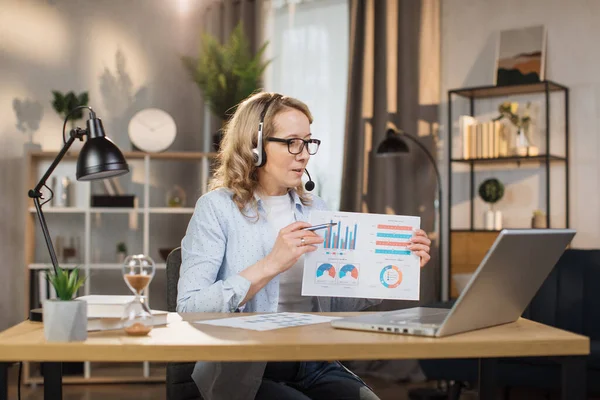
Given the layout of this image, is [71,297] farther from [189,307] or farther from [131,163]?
[131,163]

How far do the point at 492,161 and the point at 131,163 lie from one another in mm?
2695

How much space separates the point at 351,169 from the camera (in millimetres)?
5426

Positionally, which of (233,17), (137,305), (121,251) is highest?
(233,17)

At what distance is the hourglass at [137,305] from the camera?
4.99 feet

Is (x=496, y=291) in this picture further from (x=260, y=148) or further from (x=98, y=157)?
(x=98, y=157)

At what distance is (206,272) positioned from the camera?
210 cm

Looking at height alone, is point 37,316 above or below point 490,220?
below

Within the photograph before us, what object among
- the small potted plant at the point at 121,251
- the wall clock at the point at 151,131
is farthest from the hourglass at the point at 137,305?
the small potted plant at the point at 121,251

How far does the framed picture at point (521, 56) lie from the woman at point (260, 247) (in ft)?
8.81

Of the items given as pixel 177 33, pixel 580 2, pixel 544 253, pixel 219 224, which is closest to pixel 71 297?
pixel 219 224

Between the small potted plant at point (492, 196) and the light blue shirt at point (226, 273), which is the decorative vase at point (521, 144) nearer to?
the small potted plant at point (492, 196)

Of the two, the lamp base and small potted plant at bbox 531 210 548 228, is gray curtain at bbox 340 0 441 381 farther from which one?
the lamp base

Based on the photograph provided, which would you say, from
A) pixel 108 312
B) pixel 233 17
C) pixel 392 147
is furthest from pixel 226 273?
pixel 233 17

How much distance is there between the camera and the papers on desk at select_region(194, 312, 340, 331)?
1.68 m
